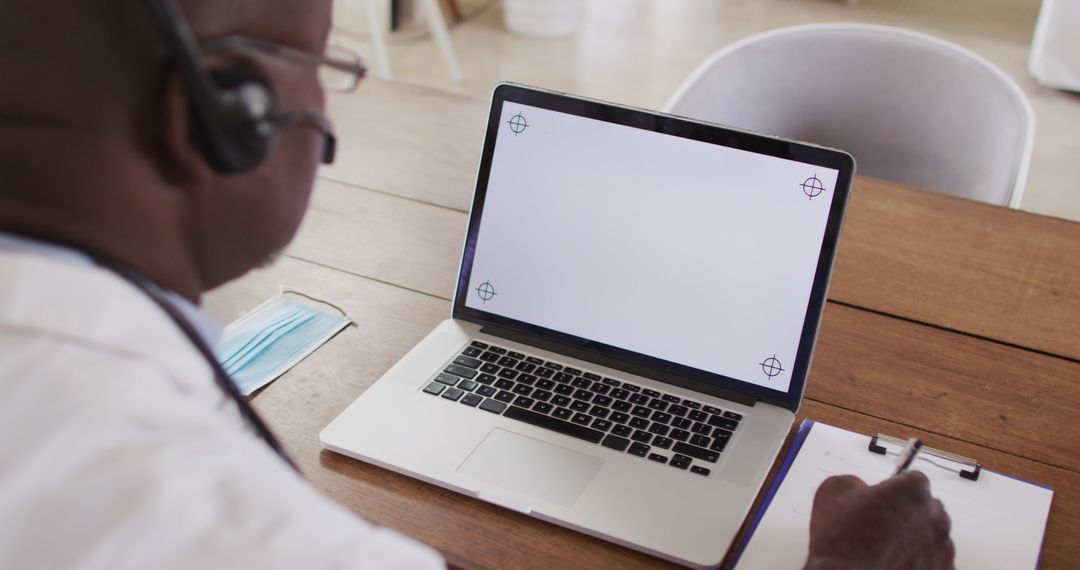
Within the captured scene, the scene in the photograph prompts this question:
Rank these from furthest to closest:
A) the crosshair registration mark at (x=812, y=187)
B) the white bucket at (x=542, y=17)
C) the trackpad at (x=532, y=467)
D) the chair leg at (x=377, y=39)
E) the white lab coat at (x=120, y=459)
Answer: the white bucket at (x=542, y=17), the chair leg at (x=377, y=39), the crosshair registration mark at (x=812, y=187), the trackpad at (x=532, y=467), the white lab coat at (x=120, y=459)

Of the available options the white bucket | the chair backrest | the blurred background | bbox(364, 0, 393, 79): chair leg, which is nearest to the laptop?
the chair backrest

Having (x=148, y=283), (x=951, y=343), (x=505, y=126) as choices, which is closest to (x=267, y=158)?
(x=148, y=283)

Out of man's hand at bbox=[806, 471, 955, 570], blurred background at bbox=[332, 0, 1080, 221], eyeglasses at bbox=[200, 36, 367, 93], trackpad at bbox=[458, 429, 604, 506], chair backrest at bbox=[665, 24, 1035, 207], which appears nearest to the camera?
eyeglasses at bbox=[200, 36, 367, 93]

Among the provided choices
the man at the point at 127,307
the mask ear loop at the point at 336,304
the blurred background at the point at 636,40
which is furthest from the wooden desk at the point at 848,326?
the blurred background at the point at 636,40

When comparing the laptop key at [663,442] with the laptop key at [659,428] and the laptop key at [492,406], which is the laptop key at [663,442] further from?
the laptop key at [492,406]

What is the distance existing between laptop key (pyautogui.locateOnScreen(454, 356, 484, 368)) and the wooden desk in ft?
0.23

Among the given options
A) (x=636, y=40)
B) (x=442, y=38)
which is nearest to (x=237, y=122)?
(x=442, y=38)

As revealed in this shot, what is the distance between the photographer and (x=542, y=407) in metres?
0.88

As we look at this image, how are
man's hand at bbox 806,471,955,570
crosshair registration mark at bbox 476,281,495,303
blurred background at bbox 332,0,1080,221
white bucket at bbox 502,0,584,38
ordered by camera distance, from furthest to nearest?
white bucket at bbox 502,0,584,38 < blurred background at bbox 332,0,1080,221 < crosshair registration mark at bbox 476,281,495,303 < man's hand at bbox 806,471,955,570

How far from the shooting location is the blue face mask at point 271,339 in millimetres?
934

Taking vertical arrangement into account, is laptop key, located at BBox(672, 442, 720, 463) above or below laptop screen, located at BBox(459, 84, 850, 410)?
below

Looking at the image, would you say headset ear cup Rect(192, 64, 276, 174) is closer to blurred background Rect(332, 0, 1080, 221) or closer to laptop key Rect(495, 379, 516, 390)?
laptop key Rect(495, 379, 516, 390)

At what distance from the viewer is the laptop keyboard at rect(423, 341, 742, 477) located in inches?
33.1

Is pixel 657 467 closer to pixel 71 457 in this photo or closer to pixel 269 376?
pixel 269 376
